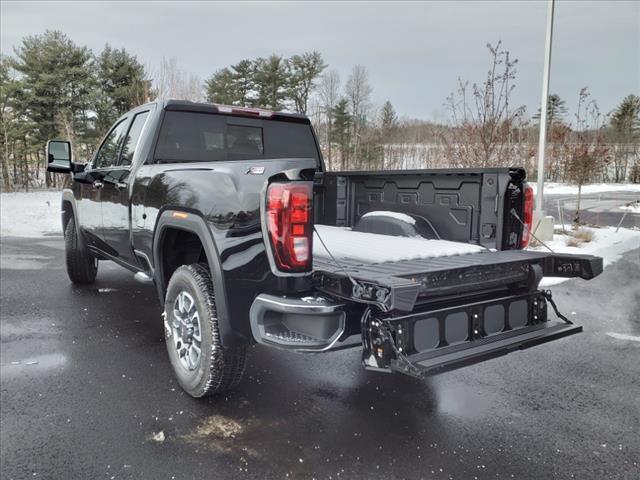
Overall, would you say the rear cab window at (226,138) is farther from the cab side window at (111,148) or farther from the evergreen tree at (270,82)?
the evergreen tree at (270,82)

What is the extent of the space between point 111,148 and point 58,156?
52cm

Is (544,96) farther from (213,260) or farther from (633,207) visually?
(213,260)

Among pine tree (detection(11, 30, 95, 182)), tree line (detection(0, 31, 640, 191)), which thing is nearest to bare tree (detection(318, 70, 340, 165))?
tree line (detection(0, 31, 640, 191))

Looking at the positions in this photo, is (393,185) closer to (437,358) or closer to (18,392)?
(437,358)

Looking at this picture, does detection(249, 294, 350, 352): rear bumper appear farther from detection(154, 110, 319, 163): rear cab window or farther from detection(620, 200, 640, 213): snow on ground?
detection(620, 200, 640, 213): snow on ground

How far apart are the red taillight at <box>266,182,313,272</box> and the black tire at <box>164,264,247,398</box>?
0.75m

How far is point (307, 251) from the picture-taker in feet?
8.27


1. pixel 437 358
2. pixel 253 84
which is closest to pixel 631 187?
pixel 437 358

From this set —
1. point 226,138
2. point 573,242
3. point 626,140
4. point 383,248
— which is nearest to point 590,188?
point 626,140

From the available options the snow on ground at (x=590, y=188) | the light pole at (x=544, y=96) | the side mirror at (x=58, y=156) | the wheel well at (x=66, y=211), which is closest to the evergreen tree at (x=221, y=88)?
the snow on ground at (x=590, y=188)

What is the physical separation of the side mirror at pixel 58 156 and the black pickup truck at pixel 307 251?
0.51 metres

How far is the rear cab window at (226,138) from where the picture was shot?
418 cm

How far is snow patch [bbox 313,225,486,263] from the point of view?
9.81 ft

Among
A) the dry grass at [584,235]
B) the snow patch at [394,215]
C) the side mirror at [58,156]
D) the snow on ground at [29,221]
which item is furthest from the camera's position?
the snow on ground at [29,221]
